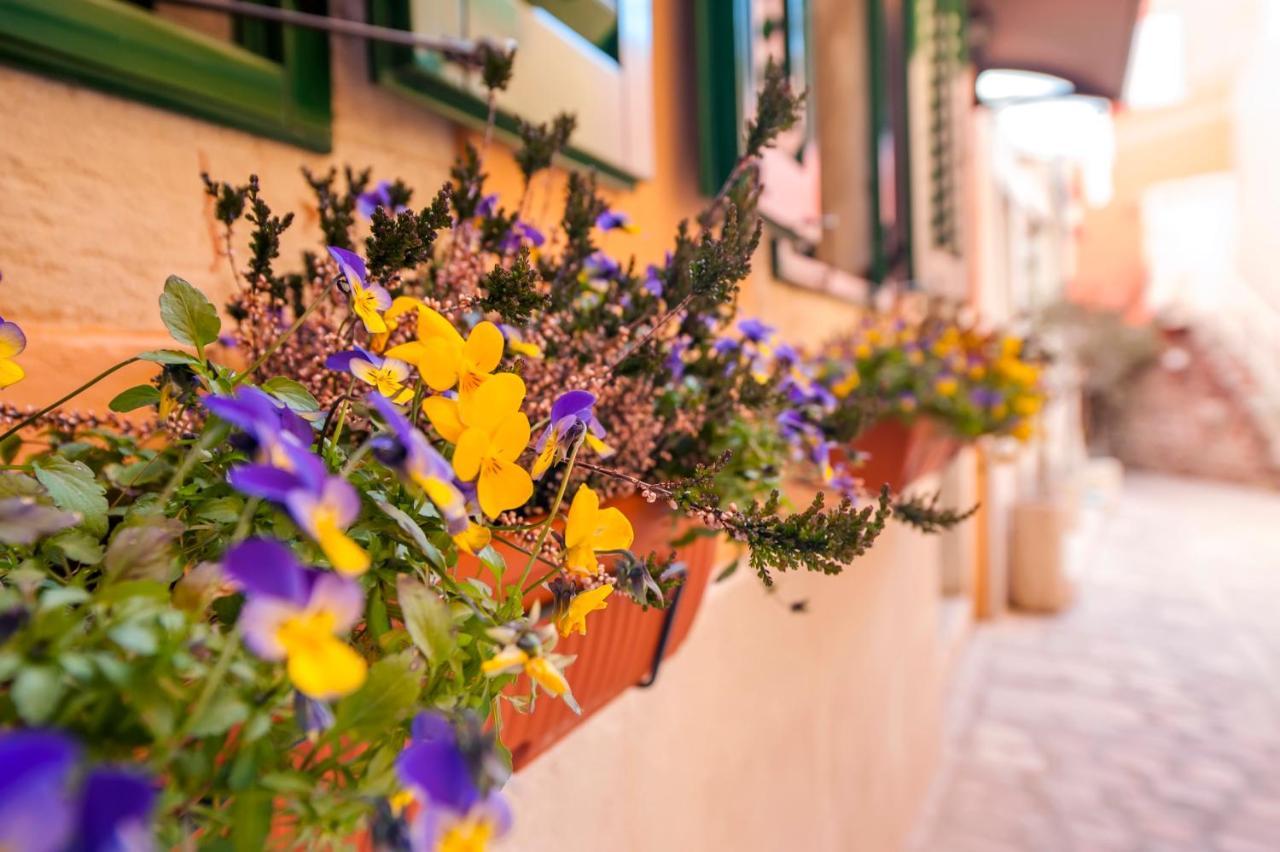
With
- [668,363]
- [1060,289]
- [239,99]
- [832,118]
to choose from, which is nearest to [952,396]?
[832,118]

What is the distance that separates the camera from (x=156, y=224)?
0.74 meters

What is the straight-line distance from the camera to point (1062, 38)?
163 inches

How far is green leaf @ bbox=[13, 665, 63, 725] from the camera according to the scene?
0.24 metres

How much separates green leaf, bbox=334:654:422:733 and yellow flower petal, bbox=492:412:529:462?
0.37 feet

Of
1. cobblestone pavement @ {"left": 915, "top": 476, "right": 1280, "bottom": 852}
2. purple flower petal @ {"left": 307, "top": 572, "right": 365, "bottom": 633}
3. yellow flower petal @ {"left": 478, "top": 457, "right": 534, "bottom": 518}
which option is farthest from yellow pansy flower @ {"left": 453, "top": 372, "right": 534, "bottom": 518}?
cobblestone pavement @ {"left": 915, "top": 476, "right": 1280, "bottom": 852}

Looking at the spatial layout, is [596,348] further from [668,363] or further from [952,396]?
[952,396]

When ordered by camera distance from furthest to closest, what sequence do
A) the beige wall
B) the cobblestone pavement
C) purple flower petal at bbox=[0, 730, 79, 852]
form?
1. the cobblestone pavement
2. the beige wall
3. purple flower petal at bbox=[0, 730, 79, 852]

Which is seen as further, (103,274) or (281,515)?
(103,274)

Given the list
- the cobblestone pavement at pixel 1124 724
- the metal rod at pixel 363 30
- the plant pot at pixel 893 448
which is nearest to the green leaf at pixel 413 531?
the metal rod at pixel 363 30

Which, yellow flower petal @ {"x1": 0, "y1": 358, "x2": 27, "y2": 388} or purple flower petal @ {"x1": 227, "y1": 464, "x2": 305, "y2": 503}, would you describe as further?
yellow flower petal @ {"x1": 0, "y1": 358, "x2": 27, "y2": 388}

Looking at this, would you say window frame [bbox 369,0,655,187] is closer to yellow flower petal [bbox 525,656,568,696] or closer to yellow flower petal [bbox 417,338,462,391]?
yellow flower petal [bbox 417,338,462,391]

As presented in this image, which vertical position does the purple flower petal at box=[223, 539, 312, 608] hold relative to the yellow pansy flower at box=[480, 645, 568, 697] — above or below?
above

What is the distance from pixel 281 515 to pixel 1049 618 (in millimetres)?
6996

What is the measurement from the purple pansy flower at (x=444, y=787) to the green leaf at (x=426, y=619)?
0.06m
